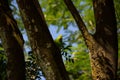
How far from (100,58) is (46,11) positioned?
9841mm

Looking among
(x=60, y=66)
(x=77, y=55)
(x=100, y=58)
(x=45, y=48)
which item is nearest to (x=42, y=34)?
(x=45, y=48)

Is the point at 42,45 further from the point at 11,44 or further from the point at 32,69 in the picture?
the point at 32,69

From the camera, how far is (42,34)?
429 centimetres

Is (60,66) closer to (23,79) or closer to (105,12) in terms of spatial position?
(23,79)

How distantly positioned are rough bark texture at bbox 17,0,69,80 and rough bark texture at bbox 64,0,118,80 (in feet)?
1.69

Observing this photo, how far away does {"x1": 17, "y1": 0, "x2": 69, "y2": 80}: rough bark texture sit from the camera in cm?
416

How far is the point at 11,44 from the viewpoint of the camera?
455 centimetres

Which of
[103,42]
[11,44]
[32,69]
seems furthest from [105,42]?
[32,69]

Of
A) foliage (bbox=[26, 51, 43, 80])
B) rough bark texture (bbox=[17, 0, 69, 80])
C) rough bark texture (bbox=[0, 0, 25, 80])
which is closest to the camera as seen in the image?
rough bark texture (bbox=[17, 0, 69, 80])

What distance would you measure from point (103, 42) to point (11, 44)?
1213 millimetres

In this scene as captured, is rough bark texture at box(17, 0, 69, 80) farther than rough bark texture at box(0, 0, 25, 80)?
No

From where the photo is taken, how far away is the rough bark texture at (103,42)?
4.46 m

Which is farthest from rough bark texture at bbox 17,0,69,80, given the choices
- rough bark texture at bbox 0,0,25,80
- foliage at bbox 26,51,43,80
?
foliage at bbox 26,51,43,80

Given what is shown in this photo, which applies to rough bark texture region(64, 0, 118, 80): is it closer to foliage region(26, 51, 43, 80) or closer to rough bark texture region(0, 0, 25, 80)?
rough bark texture region(0, 0, 25, 80)
